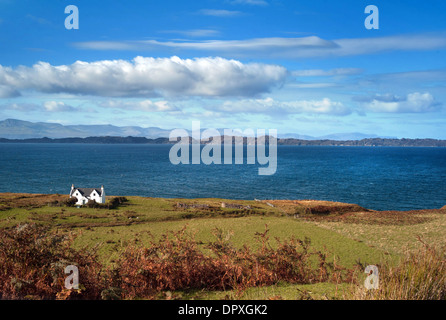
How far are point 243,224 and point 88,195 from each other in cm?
2431

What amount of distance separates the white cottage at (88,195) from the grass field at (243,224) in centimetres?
231

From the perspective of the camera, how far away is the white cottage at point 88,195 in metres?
44.4

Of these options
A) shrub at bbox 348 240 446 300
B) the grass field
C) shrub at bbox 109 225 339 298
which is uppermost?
shrub at bbox 348 240 446 300

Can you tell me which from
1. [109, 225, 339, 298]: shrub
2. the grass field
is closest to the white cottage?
the grass field

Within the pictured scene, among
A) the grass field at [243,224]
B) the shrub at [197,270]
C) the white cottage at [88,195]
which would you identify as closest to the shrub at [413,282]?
the shrub at [197,270]

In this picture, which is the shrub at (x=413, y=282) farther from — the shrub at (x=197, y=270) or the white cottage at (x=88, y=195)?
the white cottage at (x=88, y=195)

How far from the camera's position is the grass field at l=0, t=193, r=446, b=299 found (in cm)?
2511

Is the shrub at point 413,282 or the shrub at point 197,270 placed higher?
the shrub at point 413,282

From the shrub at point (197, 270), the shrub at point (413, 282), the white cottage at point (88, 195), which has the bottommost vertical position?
the white cottage at point (88, 195)

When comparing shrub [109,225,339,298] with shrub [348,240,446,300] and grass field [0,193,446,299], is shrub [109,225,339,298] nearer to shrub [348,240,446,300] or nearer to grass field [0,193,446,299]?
shrub [348,240,446,300]

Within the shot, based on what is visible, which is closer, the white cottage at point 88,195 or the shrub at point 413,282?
the shrub at point 413,282

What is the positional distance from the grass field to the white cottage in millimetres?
2312
